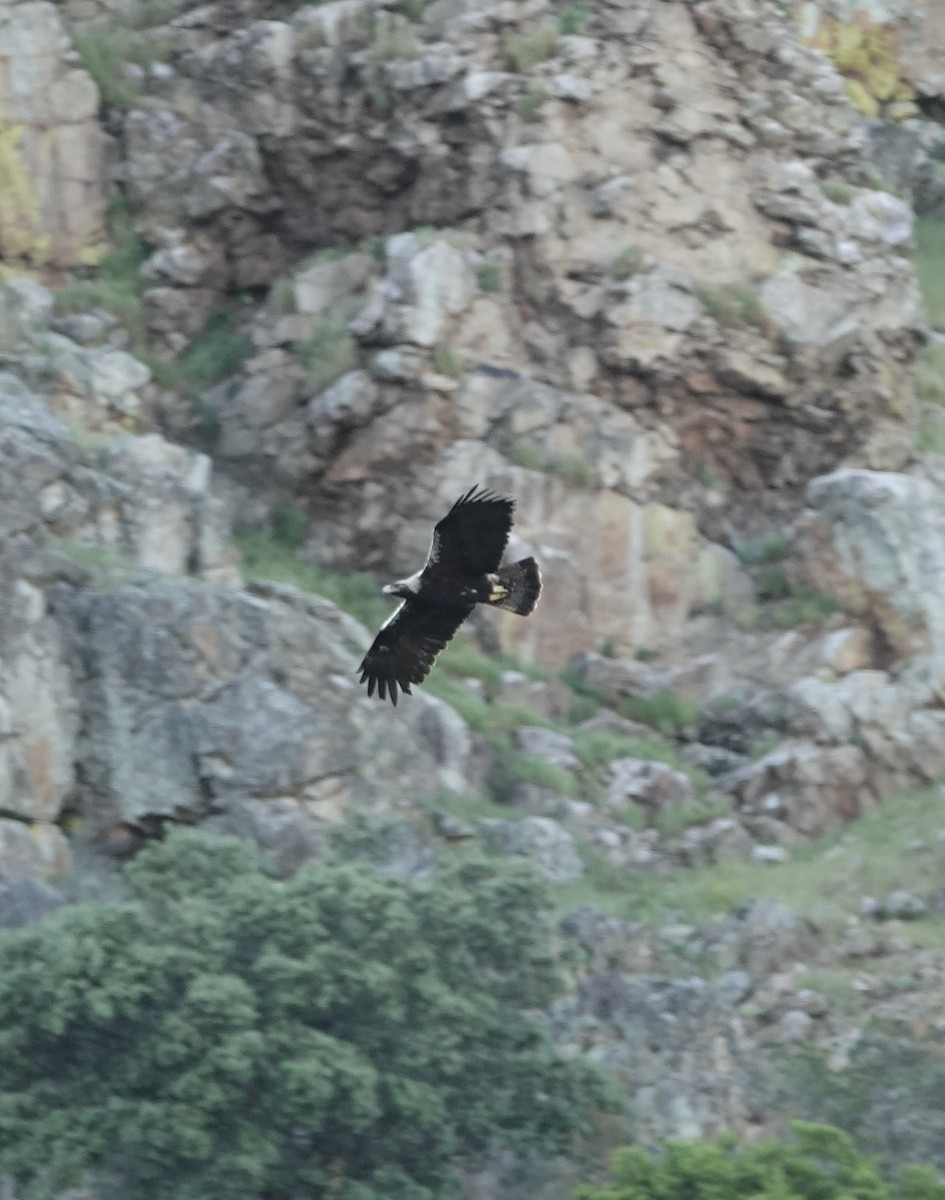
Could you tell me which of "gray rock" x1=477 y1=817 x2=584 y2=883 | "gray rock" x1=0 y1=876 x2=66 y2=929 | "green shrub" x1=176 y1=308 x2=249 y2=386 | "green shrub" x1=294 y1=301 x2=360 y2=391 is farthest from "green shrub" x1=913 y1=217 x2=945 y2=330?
"gray rock" x1=0 y1=876 x2=66 y2=929

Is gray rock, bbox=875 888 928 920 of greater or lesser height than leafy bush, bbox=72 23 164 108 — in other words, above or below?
below

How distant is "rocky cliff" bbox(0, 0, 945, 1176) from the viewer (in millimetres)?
32469

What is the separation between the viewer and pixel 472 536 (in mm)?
18797

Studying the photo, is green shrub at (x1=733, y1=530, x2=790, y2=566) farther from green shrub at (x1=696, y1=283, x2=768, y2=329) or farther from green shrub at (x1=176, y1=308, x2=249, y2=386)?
green shrub at (x1=176, y1=308, x2=249, y2=386)

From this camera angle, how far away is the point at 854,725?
34875mm

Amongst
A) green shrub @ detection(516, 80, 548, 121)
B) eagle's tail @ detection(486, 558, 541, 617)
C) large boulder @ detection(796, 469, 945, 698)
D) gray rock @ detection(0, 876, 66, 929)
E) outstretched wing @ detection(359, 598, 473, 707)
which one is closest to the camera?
eagle's tail @ detection(486, 558, 541, 617)

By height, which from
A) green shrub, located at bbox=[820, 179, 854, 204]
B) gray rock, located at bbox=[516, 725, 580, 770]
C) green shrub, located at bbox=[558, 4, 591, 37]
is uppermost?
green shrub, located at bbox=[558, 4, 591, 37]

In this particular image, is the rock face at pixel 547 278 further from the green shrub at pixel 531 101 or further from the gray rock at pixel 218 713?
the gray rock at pixel 218 713

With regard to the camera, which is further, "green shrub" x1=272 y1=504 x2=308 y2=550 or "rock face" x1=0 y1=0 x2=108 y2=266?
"rock face" x1=0 y1=0 x2=108 y2=266

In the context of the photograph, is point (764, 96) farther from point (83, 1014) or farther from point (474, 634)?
point (83, 1014)

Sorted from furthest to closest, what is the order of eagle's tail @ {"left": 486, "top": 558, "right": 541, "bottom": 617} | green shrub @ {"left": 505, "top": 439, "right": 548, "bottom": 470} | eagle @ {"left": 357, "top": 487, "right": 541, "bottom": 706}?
green shrub @ {"left": 505, "top": 439, "right": 548, "bottom": 470} < eagle's tail @ {"left": 486, "top": 558, "right": 541, "bottom": 617} < eagle @ {"left": 357, "top": 487, "right": 541, "bottom": 706}

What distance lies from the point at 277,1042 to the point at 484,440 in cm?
1314

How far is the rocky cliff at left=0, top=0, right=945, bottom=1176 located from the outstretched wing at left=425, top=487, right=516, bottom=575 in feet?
38.4

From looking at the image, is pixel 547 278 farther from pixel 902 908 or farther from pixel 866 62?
pixel 902 908
